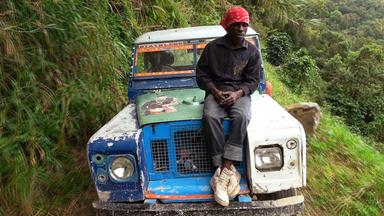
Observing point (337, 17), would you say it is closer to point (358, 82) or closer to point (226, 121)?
point (358, 82)

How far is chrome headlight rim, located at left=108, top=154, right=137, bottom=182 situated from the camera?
9.84 ft

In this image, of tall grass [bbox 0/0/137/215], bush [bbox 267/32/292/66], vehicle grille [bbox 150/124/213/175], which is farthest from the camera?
bush [bbox 267/32/292/66]

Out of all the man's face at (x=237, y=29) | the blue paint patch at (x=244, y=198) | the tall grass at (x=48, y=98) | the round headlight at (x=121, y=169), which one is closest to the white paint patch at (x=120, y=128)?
the round headlight at (x=121, y=169)

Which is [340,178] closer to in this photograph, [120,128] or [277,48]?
[120,128]

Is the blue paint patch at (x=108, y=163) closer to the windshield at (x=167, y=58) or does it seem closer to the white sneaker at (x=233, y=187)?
the white sneaker at (x=233, y=187)

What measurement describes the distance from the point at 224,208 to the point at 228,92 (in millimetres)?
951

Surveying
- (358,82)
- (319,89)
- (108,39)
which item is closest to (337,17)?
(358,82)

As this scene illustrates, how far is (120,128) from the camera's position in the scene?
3.23m

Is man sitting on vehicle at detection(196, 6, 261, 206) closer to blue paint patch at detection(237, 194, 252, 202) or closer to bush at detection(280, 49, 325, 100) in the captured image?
blue paint patch at detection(237, 194, 252, 202)

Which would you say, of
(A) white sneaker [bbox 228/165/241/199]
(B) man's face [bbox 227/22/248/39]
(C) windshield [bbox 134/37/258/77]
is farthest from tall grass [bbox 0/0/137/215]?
(B) man's face [bbox 227/22/248/39]

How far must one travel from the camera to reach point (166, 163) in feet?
10.5

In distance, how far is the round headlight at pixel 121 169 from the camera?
3.02 metres

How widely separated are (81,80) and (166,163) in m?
2.00

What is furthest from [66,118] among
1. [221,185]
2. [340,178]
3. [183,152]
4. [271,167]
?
[340,178]
